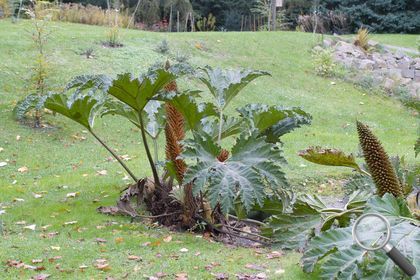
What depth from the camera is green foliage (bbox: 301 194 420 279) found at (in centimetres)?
309

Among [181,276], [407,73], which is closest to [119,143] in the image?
[181,276]

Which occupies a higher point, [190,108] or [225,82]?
[225,82]

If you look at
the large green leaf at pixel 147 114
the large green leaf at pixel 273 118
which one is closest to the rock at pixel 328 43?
the large green leaf at pixel 147 114

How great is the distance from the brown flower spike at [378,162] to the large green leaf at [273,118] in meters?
2.20

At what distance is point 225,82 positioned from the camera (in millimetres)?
5949

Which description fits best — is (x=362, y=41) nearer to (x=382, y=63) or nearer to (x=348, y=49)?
(x=348, y=49)

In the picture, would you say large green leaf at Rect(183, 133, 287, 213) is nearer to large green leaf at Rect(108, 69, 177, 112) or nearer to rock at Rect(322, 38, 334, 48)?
large green leaf at Rect(108, 69, 177, 112)

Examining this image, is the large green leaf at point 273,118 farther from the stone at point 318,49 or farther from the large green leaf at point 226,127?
the stone at point 318,49

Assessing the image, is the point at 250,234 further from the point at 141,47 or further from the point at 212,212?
the point at 141,47

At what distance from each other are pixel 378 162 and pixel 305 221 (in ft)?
3.48

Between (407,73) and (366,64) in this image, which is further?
(407,73)

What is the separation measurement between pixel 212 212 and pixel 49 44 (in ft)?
34.1

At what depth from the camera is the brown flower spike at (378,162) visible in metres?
3.52

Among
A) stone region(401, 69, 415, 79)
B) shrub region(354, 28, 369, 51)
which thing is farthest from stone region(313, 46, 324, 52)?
stone region(401, 69, 415, 79)
